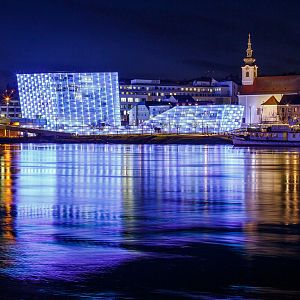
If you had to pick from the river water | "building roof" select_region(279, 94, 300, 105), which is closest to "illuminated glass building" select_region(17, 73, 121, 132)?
"building roof" select_region(279, 94, 300, 105)

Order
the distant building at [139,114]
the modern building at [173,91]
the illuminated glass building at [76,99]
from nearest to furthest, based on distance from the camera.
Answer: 1. the illuminated glass building at [76,99]
2. the distant building at [139,114]
3. the modern building at [173,91]

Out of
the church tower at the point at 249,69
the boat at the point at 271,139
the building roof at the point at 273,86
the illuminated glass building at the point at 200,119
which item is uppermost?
the church tower at the point at 249,69

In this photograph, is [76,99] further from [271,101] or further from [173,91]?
[173,91]

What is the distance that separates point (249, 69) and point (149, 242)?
96.6 m

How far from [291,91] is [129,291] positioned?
97.9m

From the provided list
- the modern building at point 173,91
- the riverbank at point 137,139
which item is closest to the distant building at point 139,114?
the modern building at point 173,91

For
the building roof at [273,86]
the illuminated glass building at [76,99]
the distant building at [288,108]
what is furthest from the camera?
the building roof at [273,86]

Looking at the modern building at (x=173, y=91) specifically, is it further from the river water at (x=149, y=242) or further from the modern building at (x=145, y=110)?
the river water at (x=149, y=242)

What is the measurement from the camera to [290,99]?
316ft

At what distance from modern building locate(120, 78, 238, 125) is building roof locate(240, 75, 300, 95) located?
1985 cm

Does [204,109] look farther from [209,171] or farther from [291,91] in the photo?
[209,171]

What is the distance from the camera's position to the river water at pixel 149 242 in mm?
7316

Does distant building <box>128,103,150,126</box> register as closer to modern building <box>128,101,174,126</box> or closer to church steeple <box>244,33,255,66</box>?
modern building <box>128,101,174,126</box>

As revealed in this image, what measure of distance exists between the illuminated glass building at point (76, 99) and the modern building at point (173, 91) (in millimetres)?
27294
